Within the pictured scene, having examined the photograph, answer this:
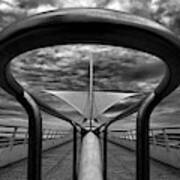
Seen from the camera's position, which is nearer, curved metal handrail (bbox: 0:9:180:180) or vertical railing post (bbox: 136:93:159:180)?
curved metal handrail (bbox: 0:9:180:180)

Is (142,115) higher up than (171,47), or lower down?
lower down

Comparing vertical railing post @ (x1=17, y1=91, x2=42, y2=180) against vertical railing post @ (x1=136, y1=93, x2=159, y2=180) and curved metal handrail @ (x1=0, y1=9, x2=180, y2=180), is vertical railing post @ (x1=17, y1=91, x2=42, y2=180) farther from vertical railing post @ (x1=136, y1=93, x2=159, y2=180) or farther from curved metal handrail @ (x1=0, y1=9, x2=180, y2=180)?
curved metal handrail @ (x1=0, y1=9, x2=180, y2=180)

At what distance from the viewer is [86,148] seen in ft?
4.91

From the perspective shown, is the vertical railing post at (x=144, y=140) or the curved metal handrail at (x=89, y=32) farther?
the vertical railing post at (x=144, y=140)

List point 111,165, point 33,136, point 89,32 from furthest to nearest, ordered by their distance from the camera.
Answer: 1. point 111,165
2. point 33,136
3. point 89,32

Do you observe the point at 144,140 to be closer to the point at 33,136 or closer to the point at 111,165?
the point at 33,136

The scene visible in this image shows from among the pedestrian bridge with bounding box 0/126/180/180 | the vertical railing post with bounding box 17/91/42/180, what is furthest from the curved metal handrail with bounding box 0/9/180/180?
the pedestrian bridge with bounding box 0/126/180/180

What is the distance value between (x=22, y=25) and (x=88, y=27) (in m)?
0.12

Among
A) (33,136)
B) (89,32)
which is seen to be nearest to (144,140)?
(33,136)

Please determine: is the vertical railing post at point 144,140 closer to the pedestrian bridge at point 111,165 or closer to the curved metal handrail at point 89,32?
the curved metal handrail at point 89,32

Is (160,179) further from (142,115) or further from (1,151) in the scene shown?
(142,115)

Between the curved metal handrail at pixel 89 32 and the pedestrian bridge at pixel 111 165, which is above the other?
the curved metal handrail at pixel 89 32

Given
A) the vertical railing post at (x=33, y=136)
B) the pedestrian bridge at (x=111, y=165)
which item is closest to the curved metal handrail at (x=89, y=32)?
the vertical railing post at (x=33, y=136)

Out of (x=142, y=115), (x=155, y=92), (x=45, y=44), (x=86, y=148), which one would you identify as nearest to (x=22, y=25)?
(x=45, y=44)
